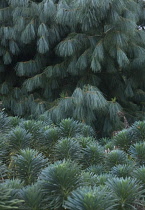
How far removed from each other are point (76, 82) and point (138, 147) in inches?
124

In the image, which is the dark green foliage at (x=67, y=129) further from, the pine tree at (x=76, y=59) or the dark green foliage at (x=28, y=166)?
the pine tree at (x=76, y=59)

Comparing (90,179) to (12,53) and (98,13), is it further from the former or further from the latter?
(12,53)

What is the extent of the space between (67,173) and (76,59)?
332 centimetres

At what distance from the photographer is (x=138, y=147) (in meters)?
1.44

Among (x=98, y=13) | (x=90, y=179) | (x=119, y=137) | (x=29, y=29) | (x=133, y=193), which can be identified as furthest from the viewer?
(x=29, y=29)

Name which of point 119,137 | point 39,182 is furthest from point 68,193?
point 119,137

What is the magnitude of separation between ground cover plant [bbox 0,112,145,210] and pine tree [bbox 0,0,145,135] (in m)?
1.98

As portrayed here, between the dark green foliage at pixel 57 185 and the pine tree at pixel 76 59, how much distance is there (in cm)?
262

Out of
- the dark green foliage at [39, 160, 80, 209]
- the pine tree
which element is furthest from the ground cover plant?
the pine tree

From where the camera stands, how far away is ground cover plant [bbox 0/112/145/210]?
37.2 inches

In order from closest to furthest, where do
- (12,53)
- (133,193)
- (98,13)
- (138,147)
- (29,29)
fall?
(133,193) → (138,147) → (98,13) → (29,29) → (12,53)

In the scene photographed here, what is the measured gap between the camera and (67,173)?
101 centimetres

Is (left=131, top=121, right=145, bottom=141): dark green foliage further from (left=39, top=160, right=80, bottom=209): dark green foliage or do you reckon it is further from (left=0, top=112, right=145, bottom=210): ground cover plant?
(left=39, top=160, right=80, bottom=209): dark green foliage

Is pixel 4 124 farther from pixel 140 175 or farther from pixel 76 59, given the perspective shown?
pixel 76 59
